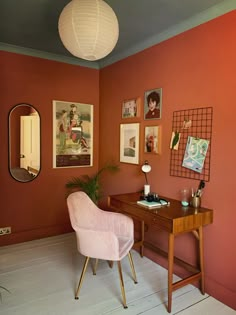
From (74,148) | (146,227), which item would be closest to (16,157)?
(74,148)

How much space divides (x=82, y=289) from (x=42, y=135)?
200 cm

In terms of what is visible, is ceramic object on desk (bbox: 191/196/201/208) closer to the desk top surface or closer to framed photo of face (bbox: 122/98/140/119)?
the desk top surface

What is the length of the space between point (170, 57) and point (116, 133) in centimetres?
126

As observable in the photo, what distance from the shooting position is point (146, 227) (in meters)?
2.93

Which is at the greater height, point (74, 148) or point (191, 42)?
point (191, 42)

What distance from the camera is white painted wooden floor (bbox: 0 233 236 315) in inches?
78.4

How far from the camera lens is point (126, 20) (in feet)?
7.84

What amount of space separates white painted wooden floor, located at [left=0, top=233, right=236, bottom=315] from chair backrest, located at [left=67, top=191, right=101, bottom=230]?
1.80 feet

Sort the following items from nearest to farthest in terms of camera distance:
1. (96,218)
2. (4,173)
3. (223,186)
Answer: (223,186)
(96,218)
(4,173)

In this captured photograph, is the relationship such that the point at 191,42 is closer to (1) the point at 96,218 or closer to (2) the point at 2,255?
(1) the point at 96,218

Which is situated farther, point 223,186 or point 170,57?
point 170,57

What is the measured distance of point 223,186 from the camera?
6.88 feet

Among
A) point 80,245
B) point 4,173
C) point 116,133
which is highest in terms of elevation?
point 116,133

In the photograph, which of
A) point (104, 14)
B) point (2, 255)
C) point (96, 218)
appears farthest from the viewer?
point (2, 255)
